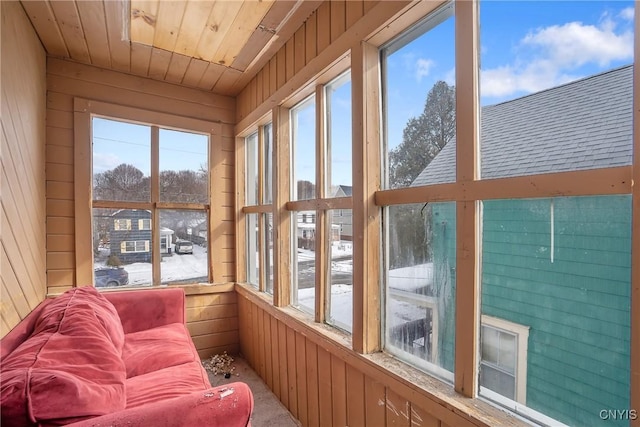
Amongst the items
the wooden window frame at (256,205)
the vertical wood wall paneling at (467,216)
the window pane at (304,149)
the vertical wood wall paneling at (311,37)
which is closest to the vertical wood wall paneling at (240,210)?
the wooden window frame at (256,205)

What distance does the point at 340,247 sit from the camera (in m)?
1.63

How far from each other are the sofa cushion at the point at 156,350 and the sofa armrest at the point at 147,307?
0.19ft

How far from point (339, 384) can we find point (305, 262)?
735 millimetres

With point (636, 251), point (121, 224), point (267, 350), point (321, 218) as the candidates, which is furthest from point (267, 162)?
point (636, 251)

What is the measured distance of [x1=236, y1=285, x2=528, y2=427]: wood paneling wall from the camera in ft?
3.32

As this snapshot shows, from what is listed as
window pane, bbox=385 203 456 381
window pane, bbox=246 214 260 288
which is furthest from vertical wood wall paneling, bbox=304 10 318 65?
window pane, bbox=246 214 260 288

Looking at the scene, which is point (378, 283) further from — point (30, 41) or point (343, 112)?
point (30, 41)

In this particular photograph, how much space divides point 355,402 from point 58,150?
8.51ft

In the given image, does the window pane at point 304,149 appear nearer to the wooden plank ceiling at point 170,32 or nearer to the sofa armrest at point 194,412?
the wooden plank ceiling at point 170,32

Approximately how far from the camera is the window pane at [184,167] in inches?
105

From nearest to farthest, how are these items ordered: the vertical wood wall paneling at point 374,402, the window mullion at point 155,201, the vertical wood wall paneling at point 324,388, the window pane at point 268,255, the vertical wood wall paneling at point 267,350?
1. the vertical wood wall paneling at point 374,402
2. the vertical wood wall paneling at point 324,388
3. the vertical wood wall paneling at point 267,350
4. the window pane at point 268,255
5. the window mullion at point 155,201

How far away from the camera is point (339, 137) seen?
5.41 feet

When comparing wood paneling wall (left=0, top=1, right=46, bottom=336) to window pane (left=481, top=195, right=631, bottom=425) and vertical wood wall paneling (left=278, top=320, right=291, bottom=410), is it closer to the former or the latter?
vertical wood wall paneling (left=278, top=320, right=291, bottom=410)

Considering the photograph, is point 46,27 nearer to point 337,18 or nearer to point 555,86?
point 337,18
